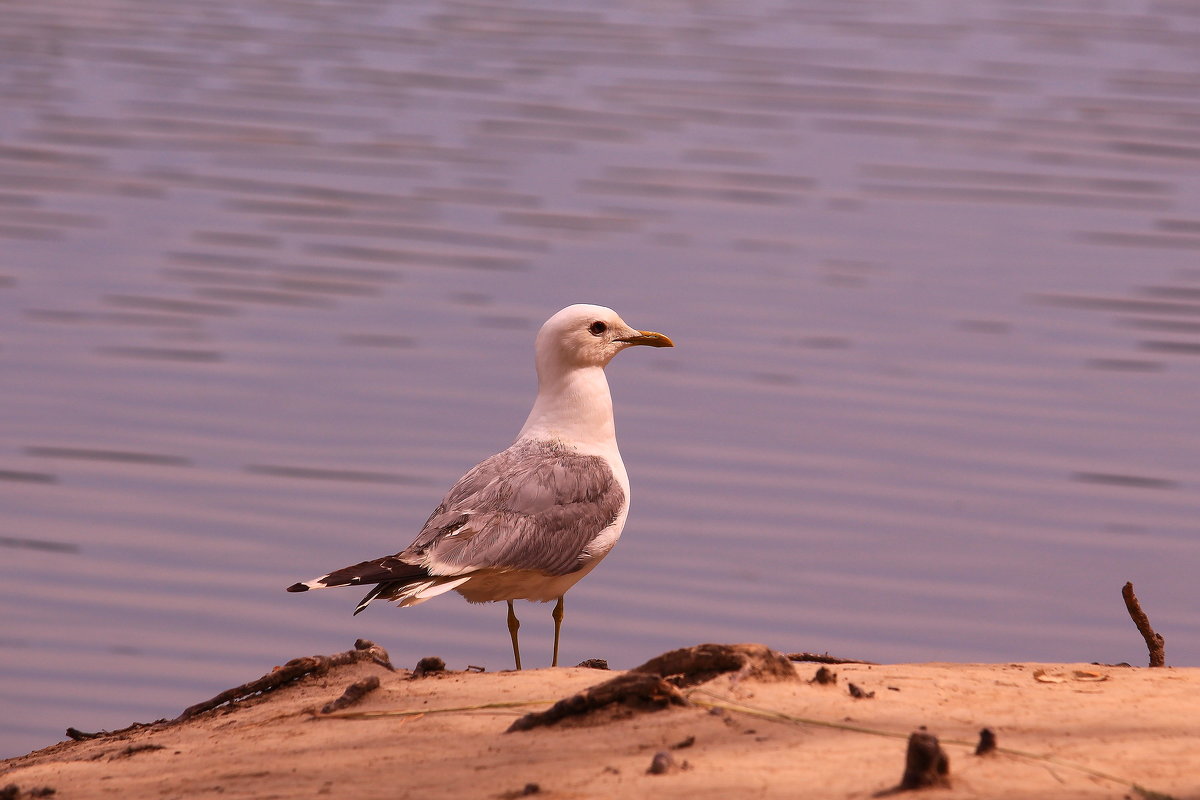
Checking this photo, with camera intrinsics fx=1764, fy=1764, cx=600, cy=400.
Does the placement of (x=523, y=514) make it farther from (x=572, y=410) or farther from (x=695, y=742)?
(x=695, y=742)

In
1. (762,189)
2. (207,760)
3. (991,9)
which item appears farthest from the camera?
(991,9)

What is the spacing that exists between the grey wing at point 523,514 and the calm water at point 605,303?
160 centimetres

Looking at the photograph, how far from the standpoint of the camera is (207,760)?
15.8 feet

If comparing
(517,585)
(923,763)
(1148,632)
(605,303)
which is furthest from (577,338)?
A: (605,303)

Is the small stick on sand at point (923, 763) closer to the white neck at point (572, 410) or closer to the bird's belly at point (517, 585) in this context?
the bird's belly at point (517, 585)

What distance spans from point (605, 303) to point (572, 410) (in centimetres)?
525

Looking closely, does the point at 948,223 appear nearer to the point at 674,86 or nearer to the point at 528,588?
the point at 674,86

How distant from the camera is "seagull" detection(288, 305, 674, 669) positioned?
6.25m

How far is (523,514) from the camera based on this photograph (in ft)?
21.6

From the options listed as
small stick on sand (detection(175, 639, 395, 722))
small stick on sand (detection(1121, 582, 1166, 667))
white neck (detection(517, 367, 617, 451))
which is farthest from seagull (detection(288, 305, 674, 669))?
small stick on sand (detection(1121, 582, 1166, 667))

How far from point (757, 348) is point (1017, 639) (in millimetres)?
4050

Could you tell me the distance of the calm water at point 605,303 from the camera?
897cm

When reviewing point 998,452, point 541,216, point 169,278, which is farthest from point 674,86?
point 998,452

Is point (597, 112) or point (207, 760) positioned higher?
point (597, 112)
